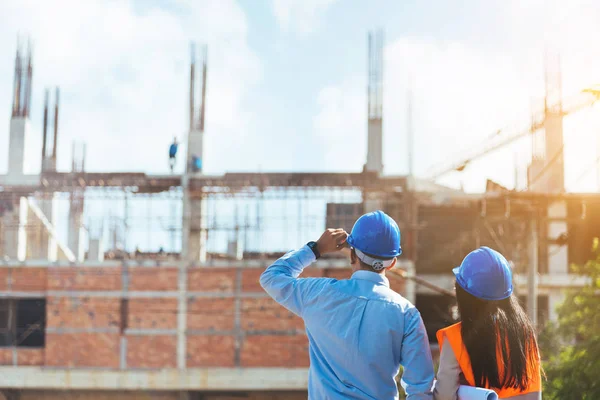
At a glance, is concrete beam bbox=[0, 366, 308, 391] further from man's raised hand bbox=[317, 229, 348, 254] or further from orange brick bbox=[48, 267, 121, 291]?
man's raised hand bbox=[317, 229, 348, 254]

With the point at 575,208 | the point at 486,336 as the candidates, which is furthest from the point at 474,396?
the point at 575,208

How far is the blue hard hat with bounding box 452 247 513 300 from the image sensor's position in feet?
6.00

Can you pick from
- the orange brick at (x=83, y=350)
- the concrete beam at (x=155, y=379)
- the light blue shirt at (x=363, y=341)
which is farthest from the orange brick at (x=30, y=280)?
the light blue shirt at (x=363, y=341)

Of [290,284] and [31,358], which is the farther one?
[31,358]

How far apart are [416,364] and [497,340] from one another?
27 centimetres

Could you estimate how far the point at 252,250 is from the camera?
1304 centimetres

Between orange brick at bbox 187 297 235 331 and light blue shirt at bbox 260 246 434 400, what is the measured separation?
11054 millimetres

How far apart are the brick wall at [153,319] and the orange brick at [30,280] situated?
0.07 ft

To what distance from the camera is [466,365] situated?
176 cm

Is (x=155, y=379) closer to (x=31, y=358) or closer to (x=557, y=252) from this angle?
(x=31, y=358)

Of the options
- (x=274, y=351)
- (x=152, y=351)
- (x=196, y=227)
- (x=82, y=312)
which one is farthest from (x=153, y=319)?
(x=274, y=351)

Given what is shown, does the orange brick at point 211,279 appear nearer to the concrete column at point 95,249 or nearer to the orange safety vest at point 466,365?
the concrete column at point 95,249

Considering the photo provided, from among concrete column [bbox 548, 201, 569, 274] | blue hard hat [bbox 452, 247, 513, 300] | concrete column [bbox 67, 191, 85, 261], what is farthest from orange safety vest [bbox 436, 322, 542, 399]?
concrete column [bbox 548, 201, 569, 274]

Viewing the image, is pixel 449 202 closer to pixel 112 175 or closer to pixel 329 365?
pixel 112 175
